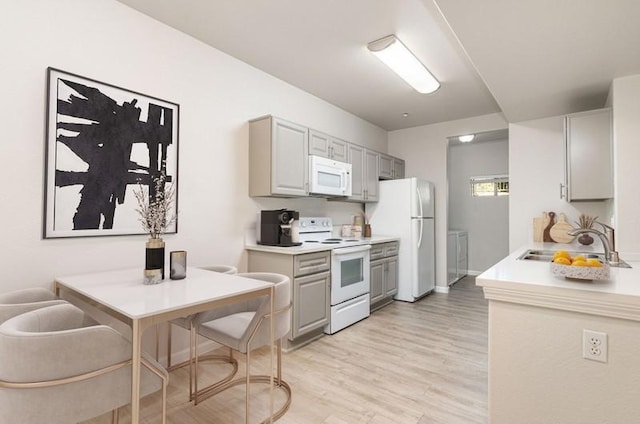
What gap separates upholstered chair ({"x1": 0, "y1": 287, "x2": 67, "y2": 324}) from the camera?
4.69 ft

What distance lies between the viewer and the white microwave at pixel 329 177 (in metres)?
3.31

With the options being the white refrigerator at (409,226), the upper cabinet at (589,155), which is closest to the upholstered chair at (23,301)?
the white refrigerator at (409,226)

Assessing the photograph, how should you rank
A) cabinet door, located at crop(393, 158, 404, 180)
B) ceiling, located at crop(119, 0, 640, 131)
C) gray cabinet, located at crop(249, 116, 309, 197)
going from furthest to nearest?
cabinet door, located at crop(393, 158, 404, 180) → gray cabinet, located at crop(249, 116, 309, 197) → ceiling, located at crop(119, 0, 640, 131)

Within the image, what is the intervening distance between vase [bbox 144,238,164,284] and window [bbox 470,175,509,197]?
5968 mm

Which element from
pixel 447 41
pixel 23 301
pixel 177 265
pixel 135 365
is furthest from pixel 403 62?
pixel 23 301

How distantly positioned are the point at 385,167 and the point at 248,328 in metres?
3.54

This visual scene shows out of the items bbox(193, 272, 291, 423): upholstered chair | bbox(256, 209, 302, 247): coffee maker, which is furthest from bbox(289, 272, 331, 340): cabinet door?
bbox(193, 272, 291, 423): upholstered chair

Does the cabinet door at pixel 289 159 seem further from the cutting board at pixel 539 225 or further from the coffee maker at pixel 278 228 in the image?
the cutting board at pixel 539 225

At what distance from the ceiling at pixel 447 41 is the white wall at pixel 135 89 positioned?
0.69 ft

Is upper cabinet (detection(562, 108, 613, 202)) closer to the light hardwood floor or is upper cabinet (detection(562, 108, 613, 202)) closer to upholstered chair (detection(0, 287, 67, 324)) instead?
the light hardwood floor

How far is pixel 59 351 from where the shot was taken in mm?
1058

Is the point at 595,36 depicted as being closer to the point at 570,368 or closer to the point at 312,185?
the point at 570,368

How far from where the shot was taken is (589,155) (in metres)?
2.83

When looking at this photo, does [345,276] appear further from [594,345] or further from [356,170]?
[594,345]
